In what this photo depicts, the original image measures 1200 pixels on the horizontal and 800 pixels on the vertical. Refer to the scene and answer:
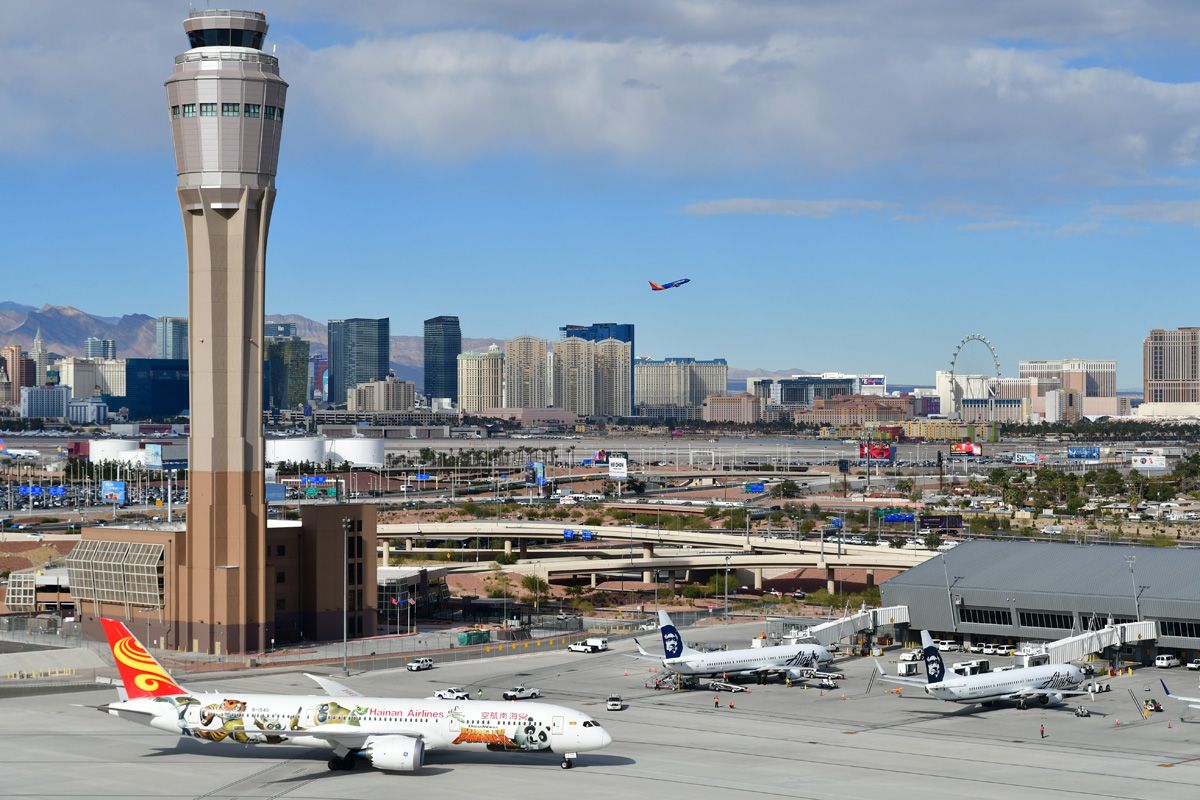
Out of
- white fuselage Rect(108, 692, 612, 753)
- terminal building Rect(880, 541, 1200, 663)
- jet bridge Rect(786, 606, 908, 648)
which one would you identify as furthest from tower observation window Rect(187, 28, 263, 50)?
terminal building Rect(880, 541, 1200, 663)

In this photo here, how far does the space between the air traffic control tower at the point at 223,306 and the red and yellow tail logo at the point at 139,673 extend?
4495cm

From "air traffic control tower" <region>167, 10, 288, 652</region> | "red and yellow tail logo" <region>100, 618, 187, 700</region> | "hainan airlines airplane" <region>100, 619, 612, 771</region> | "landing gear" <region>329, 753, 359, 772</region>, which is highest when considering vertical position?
"air traffic control tower" <region>167, 10, 288, 652</region>

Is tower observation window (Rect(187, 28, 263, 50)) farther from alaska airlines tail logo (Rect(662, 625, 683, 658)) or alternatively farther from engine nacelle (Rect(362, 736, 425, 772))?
engine nacelle (Rect(362, 736, 425, 772))

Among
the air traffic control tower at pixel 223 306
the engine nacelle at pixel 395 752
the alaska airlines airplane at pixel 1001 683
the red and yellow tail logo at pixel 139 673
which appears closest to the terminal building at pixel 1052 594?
the alaska airlines airplane at pixel 1001 683

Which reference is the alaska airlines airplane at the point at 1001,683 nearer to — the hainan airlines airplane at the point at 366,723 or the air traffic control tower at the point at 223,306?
the hainan airlines airplane at the point at 366,723

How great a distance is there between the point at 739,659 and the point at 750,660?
36.6 inches

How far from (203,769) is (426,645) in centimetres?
5251

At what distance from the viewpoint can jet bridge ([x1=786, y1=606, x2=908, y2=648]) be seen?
4815 inches

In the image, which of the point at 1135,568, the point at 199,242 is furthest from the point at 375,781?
the point at 1135,568

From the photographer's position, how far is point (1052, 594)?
406 ft

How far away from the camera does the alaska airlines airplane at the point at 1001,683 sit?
98.1 metres

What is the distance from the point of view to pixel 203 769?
7969 cm

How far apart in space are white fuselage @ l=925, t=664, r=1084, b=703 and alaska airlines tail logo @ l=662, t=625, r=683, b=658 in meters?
17.3

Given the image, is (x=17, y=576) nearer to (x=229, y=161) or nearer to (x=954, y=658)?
(x=229, y=161)
